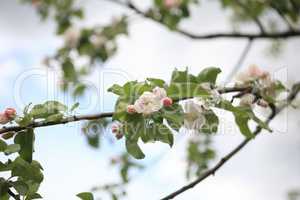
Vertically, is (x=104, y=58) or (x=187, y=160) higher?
(x=104, y=58)

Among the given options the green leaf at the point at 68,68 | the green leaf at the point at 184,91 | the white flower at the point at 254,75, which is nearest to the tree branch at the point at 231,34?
the green leaf at the point at 68,68

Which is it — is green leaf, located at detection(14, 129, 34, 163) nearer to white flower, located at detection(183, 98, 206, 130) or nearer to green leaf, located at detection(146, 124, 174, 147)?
green leaf, located at detection(146, 124, 174, 147)

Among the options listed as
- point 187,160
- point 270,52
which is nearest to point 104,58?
point 187,160

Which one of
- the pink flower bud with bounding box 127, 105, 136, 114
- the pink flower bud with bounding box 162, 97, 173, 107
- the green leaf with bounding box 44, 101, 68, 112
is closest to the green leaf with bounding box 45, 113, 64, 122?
the green leaf with bounding box 44, 101, 68, 112

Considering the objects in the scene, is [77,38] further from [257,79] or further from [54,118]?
Result: [54,118]

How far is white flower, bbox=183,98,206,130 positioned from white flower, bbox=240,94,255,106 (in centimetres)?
19

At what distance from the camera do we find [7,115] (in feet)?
4.21

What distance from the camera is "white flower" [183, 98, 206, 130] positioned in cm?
131

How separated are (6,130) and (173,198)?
0.57 metres

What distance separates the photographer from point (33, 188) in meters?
1.26

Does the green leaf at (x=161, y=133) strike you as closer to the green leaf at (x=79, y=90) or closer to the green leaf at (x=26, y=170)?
the green leaf at (x=26, y=170)

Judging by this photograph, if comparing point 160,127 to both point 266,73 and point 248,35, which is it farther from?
point 248,35

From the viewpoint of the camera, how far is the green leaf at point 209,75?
136cm

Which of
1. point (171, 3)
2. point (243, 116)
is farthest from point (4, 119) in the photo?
point (171, 3)
